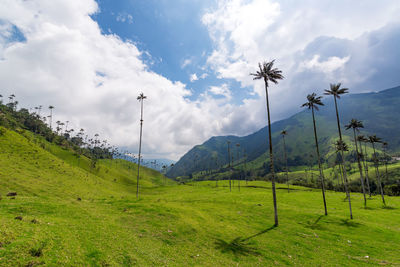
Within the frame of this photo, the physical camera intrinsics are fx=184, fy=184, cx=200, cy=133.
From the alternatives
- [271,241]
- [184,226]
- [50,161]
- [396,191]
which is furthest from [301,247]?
[396,191]

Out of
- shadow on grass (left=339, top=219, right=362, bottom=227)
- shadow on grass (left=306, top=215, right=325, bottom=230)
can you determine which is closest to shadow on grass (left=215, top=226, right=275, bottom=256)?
shadow on grass (left=306, top=215, right=325, bottom=230)

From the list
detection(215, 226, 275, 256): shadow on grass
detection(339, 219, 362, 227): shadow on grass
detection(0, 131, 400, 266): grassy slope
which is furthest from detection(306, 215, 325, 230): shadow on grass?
detection(215, 226, 275, 256): shadow on grass

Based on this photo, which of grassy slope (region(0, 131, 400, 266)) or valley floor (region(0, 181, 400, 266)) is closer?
valley floor (region(0, 181, 400, 266))

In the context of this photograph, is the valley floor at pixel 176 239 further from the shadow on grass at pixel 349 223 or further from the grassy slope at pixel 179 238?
the shadow on grass at pixel 349 223

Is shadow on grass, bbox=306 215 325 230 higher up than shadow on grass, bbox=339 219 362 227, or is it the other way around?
shadow on grass, bbox=306 215 325 230

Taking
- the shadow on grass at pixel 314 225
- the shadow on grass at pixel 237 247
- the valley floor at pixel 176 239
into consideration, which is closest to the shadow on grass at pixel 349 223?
the valley floor at pixel 176 239

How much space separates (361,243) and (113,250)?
38.3 m

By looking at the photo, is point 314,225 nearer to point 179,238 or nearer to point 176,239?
point 179,238

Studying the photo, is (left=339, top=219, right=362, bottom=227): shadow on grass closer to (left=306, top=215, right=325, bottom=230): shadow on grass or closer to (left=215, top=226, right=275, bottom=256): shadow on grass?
(left=306, top=215, right=325, bottom=230): shadow on grass

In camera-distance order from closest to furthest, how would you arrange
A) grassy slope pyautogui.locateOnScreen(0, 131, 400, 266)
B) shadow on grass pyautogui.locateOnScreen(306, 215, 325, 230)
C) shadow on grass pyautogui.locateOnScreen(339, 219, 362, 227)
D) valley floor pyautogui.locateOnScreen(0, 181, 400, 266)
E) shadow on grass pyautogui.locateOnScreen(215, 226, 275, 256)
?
valley floor pyautogui.locateOnScreen(0, 181, 400, 266) < grassy slope pyautogui.locateOnScreen(0, 131, 400, 266) < shadow on grass pyautogui.locateOnScreen(215, 226, 275, 256) < shadow on grass pyautogui.locateOnScreen(306, 215, 325, 230) < shadow on grass pyautogui.locateOnScreen(339, 219, 362, 227)

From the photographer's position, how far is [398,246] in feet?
99.8

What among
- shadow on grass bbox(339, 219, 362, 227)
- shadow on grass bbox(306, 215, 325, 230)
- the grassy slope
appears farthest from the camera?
shadow on grass bbox(339, 219, 362, 227)

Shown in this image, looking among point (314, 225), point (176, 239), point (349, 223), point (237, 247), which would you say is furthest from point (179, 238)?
point (349, 223)

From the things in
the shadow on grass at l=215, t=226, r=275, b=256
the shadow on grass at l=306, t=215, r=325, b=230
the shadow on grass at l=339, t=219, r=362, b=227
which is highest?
the shadow on grass at l=215, t=226, r=275, b=256
